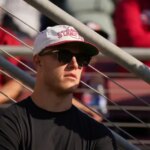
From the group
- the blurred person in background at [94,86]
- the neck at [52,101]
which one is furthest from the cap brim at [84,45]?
the blurred person in background at [94,86]

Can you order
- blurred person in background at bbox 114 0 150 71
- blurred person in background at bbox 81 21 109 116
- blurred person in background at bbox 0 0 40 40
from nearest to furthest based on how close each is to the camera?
blurred person in background at bbox 81 21 109 116
blurred person in background at bbox 114 0 150 71
blurred person in background at bbox 0 0 40 40

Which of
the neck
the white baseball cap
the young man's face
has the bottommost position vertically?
the neck

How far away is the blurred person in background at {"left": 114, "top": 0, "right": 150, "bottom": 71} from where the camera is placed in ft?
19.1

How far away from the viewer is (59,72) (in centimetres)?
354

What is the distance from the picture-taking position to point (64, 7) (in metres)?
6.22

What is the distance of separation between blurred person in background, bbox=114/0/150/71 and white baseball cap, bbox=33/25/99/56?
222cm

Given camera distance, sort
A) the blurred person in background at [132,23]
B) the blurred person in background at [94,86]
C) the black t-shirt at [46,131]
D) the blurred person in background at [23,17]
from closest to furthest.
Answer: the black t-shirt at [46,131] → the blurred person in background at [94,86] → the blurred person in background at [132,23] → the blurred person in background at [23,17]

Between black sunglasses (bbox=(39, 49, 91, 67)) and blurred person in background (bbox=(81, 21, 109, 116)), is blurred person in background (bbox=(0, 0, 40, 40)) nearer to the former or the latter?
blurred person in background (bbox=(81, 21, 109, 116))

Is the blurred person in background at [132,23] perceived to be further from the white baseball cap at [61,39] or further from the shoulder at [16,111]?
the shoulder at [16,111]

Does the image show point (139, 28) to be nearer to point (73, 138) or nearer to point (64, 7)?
point (64, 7)

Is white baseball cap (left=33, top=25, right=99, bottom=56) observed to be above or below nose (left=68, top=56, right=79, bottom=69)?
above

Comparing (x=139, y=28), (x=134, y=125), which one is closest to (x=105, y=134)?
(x=134, y=125)

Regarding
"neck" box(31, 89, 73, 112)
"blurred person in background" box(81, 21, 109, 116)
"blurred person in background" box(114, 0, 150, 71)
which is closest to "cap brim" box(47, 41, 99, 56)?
"neck" box(31, 89, 73, 112)

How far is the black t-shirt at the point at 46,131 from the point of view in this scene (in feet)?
11.4
